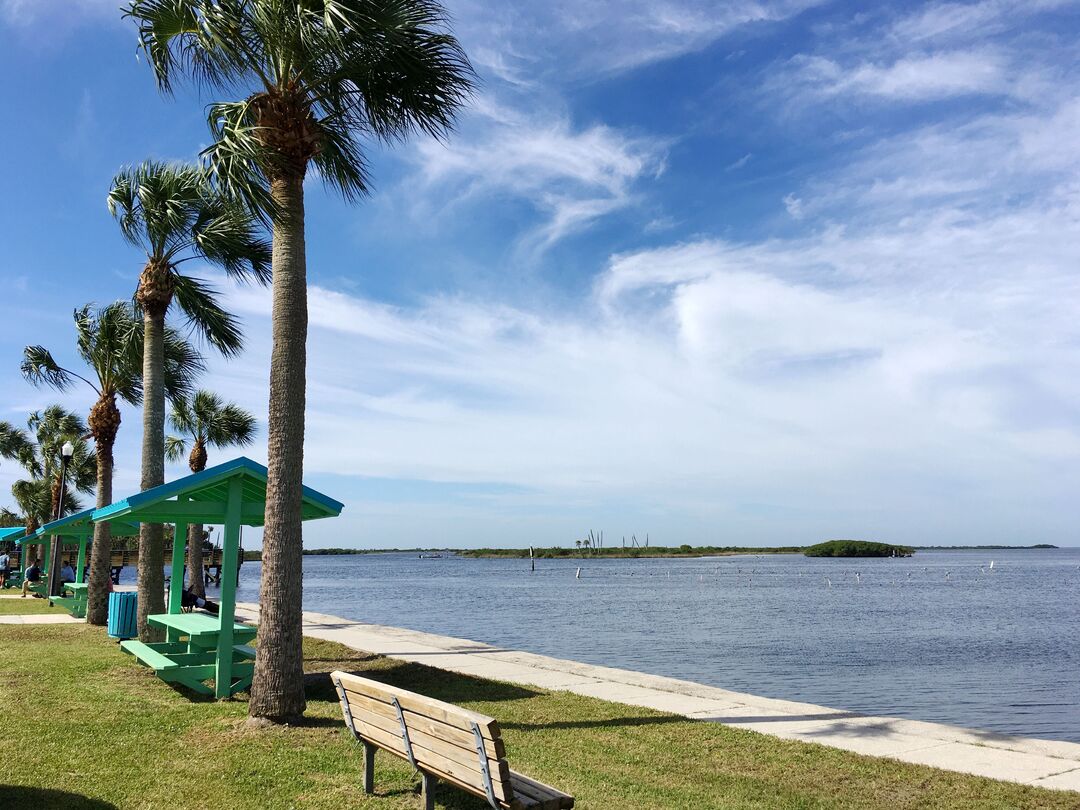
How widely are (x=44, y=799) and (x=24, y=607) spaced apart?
24.5 m

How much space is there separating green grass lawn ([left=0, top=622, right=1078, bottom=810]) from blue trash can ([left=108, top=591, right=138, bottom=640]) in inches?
196

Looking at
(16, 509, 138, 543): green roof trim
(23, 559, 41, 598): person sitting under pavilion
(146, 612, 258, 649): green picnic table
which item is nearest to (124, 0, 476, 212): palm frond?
(146, 612, 258, 649): green picnic table

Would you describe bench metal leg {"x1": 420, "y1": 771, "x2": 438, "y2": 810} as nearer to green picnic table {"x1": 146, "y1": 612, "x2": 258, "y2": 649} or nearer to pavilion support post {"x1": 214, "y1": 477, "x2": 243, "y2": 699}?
green picnic table {"x1": 146, "y1": 612, "x2": 258, "y2": 649}

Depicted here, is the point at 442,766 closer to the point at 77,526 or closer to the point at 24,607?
the point at 77,526

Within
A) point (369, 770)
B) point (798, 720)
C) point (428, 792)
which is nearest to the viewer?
point (428, 792)

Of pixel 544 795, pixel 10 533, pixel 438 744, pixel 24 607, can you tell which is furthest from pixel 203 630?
pixel 10 533

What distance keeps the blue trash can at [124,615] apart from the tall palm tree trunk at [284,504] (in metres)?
8.41

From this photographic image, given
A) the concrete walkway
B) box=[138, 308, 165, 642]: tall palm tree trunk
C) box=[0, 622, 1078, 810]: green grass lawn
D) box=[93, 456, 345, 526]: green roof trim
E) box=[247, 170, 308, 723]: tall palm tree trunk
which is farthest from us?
box=[138, 308, 165, 642]: tall palm tree trunk

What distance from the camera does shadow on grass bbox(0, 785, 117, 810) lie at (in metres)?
6.23

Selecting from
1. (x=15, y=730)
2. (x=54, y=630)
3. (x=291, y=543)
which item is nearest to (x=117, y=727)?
(x=15, y=730)

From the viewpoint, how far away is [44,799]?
20.9 ft

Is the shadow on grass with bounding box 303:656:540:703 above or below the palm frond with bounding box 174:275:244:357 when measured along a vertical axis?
below

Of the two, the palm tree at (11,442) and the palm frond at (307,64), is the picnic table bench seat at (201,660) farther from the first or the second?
the palm tree at (11,442)

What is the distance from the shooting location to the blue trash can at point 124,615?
16.1m
